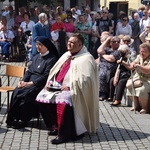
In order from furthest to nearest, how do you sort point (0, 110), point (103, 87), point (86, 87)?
point (103, 87)
point (0, 110)
point (86, 87)

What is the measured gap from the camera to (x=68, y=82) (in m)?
8.12

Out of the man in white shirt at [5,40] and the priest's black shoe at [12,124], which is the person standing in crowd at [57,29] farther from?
the priest's black shoe at [12,124]

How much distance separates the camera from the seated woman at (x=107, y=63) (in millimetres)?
11016

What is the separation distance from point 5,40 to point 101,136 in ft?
34.0

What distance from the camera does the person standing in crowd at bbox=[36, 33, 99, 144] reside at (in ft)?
26.0

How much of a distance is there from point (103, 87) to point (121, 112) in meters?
1.27

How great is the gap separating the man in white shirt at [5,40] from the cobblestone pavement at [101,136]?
842 centimetres

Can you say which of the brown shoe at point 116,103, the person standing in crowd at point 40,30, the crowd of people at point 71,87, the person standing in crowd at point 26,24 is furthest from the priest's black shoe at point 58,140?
the person standing in crowd at point 26,24

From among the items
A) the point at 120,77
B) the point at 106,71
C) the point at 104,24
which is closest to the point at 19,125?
the point at 120,77

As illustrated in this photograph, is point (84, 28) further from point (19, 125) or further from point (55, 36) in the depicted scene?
point (19, 125)

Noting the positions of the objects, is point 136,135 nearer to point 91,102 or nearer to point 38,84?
point 91,102

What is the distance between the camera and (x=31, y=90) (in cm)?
852

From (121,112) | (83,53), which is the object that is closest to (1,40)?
Answer: (121,112)

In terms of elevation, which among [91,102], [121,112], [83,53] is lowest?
[121,112]
